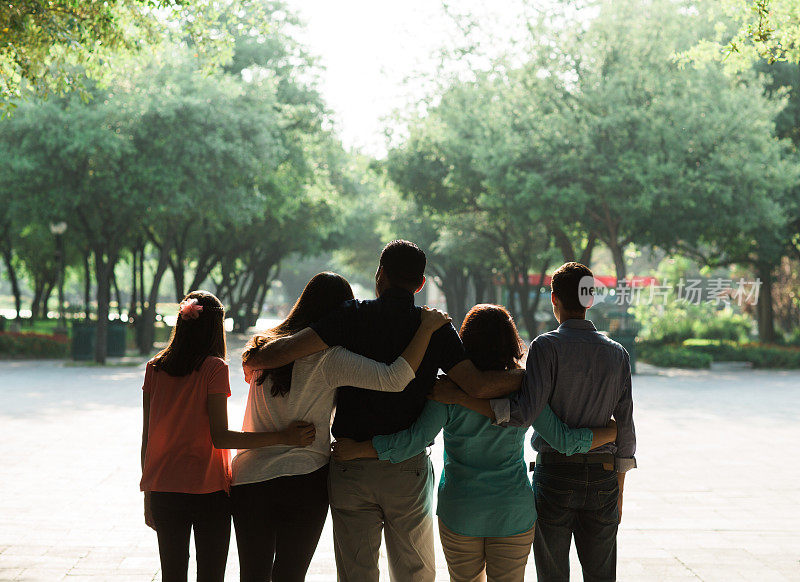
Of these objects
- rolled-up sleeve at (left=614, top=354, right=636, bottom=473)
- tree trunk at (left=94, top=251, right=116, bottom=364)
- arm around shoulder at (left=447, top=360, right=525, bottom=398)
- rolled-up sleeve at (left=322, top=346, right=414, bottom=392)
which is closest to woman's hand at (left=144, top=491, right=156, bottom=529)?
rolled-up sleeve at (left=322, top=346, right=414, bottom=392)

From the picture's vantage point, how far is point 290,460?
334 centimetres

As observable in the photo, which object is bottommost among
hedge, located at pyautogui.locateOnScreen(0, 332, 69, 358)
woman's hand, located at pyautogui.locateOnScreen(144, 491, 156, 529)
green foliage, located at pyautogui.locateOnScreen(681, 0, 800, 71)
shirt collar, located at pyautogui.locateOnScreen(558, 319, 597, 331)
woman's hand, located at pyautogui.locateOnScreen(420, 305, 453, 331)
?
hedge, located at pyautogui.locateOnScreen(0, 332, 69, 358)

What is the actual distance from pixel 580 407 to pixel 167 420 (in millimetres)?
1651

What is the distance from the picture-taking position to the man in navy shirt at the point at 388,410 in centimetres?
331

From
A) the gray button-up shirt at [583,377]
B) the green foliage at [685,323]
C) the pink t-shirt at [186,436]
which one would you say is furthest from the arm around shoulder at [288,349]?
the green foliage at [685,323]

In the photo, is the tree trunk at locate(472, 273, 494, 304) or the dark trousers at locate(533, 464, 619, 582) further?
the tree trunk at locate(472, 273, 494, 304)

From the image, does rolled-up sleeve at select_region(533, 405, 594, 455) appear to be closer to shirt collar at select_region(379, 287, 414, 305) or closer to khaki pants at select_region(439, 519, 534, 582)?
khaki pants at select_region(439, 519, 534, 582)

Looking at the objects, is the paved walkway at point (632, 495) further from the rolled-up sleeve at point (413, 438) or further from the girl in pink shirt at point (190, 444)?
the rolled-up sleeve at point (413, 438)

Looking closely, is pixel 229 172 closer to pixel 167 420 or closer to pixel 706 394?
pixel 706 394

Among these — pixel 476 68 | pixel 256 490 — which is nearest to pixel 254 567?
pixel 256 490

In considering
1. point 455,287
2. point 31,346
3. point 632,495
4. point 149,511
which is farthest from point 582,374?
point 455,287

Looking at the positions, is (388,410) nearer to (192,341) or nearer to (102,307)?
(192,341)

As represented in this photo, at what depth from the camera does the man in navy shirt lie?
3.31 m

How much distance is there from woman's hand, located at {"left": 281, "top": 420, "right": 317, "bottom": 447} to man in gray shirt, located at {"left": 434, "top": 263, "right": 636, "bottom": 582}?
895 millimetres
